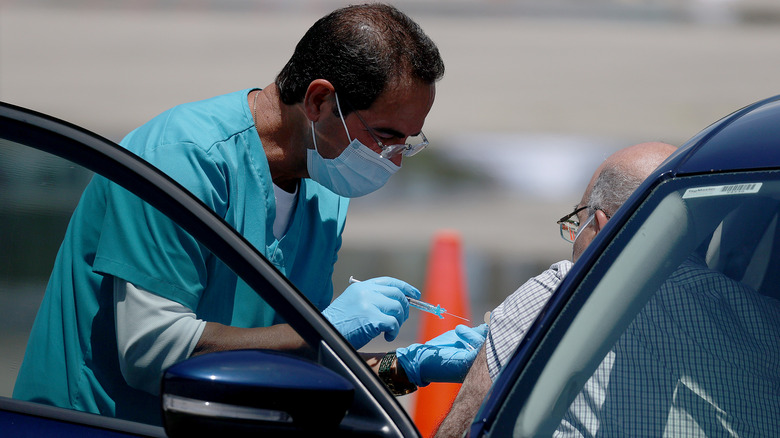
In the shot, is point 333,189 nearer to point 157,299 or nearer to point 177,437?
point 157,299

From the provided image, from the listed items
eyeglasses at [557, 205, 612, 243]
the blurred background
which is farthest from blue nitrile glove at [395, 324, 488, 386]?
the blurred background

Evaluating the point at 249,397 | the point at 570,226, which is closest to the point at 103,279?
the point at 249,397

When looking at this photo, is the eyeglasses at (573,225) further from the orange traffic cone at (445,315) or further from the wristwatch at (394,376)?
the orange traffic cone at (445,315)

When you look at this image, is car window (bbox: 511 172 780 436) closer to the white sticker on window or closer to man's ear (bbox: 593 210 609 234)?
the white sticker on window

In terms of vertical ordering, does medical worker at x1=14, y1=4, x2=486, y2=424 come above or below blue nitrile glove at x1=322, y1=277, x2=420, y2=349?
above

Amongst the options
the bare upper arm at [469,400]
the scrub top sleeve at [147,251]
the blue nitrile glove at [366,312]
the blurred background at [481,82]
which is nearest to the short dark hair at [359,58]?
the blue nitrile glove at [366,312]

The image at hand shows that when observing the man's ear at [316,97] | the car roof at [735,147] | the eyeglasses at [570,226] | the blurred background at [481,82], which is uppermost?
the car roof at [735,147]

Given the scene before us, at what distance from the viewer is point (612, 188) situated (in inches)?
89.0

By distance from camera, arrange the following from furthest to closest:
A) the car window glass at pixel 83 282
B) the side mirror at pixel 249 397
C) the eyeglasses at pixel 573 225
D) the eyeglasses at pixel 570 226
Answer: the eyeglasses at pixel 570 226
the eyeglasses at pixel 573 225
the car window glass at pixel 83 282
the side mirror at pixel 249 397

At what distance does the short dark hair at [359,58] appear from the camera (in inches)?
99.5

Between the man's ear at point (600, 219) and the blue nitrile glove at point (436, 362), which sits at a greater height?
the man's ear at point (600, 219)

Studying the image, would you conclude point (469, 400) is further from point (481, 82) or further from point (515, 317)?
point (481, 82)

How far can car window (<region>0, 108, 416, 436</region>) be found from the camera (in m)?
1.52

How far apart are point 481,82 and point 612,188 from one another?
11.8 metres
